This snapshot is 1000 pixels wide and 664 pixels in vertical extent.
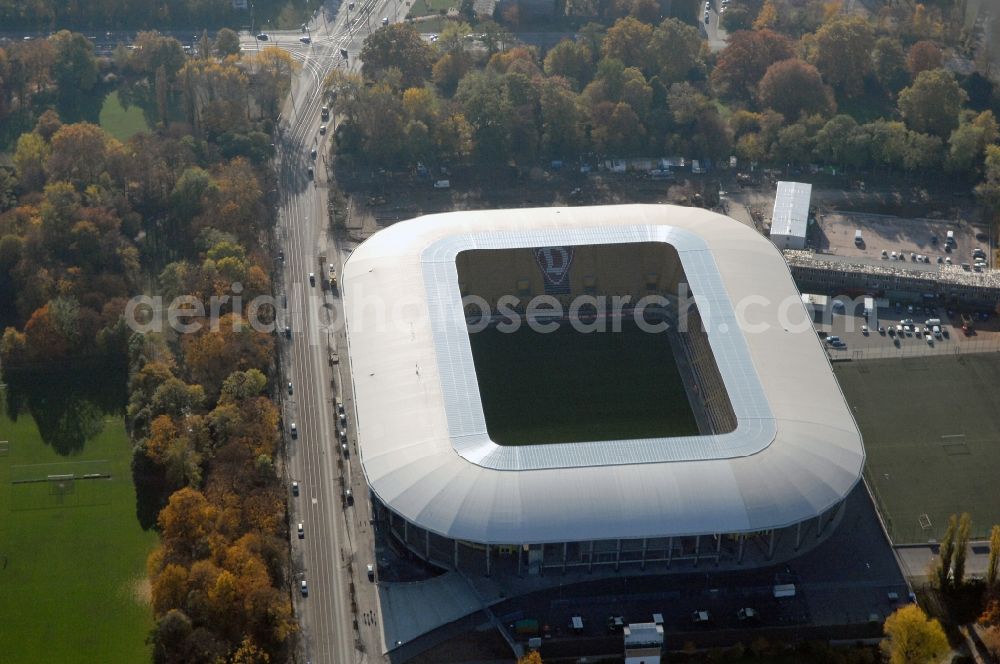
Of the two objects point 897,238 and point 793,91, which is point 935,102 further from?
point 897,238

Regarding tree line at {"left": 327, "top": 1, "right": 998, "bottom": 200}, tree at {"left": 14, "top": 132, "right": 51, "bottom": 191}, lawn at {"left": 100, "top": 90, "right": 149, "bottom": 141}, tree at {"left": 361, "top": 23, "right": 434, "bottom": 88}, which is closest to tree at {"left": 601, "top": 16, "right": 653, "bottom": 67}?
tree line at {"left": 327, "top": 1, "right": 998, "bottom": 200}

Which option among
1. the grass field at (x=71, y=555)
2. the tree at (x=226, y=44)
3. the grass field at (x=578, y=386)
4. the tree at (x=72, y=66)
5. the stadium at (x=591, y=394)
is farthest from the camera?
the tree at (x=226, y=44)

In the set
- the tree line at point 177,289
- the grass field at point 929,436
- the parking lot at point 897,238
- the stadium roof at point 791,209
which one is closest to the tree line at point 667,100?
the stadium roof at point 791,209

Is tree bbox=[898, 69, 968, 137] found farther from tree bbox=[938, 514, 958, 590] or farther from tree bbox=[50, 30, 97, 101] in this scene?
tree bbox=[50, 30, 97, 101]

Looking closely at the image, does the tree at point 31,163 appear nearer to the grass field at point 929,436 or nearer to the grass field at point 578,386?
the grass field at point 578,386

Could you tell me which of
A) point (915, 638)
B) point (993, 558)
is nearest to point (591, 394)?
point (993, 558)

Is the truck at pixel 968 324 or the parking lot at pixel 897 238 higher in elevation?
the parking lot at pixel 897 238

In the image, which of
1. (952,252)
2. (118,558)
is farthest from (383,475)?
(952,252)
